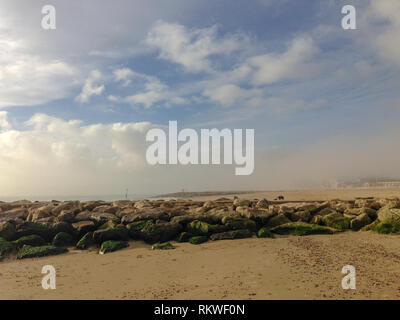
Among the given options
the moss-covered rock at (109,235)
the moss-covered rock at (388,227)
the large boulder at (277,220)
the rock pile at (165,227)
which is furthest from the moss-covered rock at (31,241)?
the moss-covered rock at (388,227)

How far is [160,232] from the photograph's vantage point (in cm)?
1230

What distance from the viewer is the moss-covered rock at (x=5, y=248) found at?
A: 10711mm

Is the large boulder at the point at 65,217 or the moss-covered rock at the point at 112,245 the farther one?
the large boulder at the point at 65,217

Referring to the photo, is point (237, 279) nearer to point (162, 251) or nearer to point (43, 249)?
point (162, 251)

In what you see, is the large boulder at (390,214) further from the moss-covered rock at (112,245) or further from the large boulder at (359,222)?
the moss-covered rock at (112,245)

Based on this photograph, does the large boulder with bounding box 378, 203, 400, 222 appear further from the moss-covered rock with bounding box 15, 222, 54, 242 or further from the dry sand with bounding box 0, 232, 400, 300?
the moss-covered rock with bounding box 15, 222, 54, 242

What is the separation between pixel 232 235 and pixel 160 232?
313 centimetres

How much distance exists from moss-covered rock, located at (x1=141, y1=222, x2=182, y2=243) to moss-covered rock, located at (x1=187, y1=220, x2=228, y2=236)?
21.8 inches

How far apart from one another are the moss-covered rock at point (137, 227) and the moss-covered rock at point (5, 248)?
4.54 meters

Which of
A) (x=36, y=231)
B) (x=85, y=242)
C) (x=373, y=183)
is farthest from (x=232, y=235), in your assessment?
(x=373, y=183)

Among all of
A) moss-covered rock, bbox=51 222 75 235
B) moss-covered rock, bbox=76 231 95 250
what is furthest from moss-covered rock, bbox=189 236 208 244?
moss-covered rock, bbox=51 222 75 235

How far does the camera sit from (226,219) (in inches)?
532

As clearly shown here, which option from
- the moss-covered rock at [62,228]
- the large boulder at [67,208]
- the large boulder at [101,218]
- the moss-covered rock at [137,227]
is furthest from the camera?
the large boulder at [67,208]
